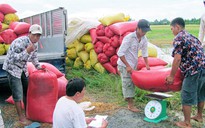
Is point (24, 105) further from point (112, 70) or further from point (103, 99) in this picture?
point (112, 70)

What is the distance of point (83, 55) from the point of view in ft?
23.8

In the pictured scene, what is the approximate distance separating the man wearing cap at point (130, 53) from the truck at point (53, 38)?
1581 millimetres

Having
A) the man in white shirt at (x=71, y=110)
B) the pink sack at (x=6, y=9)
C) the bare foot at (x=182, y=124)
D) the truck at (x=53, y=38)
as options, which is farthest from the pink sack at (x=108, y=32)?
the man in white shirt at (x=71, y=110)

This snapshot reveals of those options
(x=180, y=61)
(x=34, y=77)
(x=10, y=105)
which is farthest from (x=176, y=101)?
(x=10, y=105)

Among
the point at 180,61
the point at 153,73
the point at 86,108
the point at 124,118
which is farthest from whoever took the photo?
the point at 86,108

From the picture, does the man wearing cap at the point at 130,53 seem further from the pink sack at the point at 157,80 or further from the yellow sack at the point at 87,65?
the yellow sack at the point at 87,65

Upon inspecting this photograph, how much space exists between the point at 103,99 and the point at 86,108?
2.44 ft

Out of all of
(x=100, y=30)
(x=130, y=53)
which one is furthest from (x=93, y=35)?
(x=130, y=53)

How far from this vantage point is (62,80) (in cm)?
453

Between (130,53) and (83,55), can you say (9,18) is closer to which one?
(83,55)

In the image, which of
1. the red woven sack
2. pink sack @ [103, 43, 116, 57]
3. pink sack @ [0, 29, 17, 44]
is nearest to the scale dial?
the red woven sack

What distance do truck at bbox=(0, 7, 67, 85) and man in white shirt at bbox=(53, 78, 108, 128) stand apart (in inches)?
107

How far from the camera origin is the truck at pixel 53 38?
5125mm

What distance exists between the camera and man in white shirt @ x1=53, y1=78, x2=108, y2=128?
205cm
